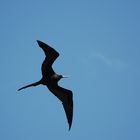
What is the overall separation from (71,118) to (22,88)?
2.94 meters

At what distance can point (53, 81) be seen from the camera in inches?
770

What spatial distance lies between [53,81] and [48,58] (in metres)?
1.38

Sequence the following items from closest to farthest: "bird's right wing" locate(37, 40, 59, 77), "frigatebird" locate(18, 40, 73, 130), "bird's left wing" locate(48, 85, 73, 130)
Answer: "bird's right wing" locate(37, 40, 59, 77) → "frigatebird" locate(18, 40, 73, 130) → "bird's left wing" locate(48, 85, 73, 130)

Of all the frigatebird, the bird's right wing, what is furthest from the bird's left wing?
the bird's right wing

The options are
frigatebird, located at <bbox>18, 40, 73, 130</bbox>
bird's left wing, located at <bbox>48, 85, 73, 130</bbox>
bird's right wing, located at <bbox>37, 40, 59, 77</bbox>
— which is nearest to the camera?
bird's right wing, located at <bbox>37, 40, 59, 77</bbox>

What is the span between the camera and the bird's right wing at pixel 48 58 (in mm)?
18397

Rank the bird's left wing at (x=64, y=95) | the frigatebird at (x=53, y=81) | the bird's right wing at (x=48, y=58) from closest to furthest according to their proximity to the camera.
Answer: the bird's right wing at (x=48, y=58)
the frigatebird at (x=53, y=81)
the bird's left wing at (x=64, y=95)

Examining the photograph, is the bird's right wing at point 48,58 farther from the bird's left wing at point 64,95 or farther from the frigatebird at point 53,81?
the bird's left wing at point 64,95

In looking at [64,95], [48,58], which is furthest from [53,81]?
[48,58]

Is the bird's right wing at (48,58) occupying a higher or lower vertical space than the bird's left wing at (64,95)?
higher

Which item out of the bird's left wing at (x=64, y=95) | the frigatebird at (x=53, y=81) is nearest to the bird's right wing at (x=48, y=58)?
the frigatebird at (x=53, y=81)

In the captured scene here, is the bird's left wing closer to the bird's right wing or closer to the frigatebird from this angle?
the frigatebird

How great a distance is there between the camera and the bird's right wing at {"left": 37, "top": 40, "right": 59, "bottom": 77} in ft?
60.4

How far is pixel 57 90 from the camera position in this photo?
19.8 meters
